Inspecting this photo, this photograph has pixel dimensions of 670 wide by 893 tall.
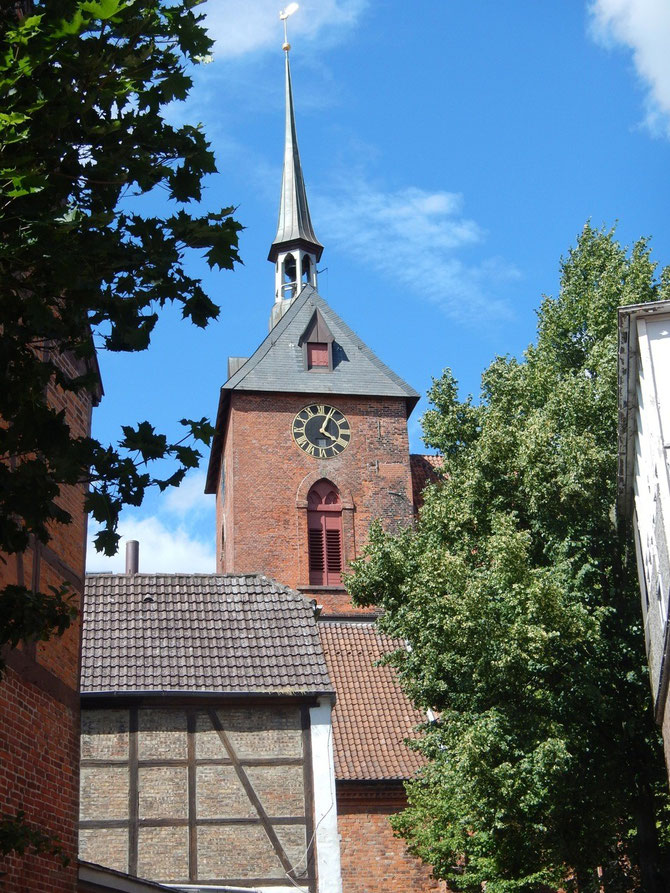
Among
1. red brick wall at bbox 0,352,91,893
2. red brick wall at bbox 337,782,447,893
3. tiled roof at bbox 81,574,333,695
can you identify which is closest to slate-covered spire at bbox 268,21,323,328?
red brick wall at bbox 337,782,447,893

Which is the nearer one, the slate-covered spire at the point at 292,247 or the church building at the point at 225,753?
the church building at the point at 225,753

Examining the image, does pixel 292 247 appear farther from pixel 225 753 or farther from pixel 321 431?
pixel 225 753

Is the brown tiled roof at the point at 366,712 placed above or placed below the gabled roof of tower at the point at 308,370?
below

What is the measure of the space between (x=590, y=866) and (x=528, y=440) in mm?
6669

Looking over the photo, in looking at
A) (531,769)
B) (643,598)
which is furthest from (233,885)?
(643,598)

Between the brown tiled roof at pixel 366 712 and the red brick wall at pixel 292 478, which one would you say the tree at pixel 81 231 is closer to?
the brown tiled roof at pixel 366 712

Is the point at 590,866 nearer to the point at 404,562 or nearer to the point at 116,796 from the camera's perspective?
the point at 404,562

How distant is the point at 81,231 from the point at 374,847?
65.2 ft

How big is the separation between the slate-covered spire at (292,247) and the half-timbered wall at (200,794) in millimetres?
27309

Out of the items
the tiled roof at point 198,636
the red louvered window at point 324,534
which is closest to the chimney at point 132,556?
the red louvered window at point 324,534

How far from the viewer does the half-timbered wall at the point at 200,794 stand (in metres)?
15.7

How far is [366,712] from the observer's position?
85.7ft

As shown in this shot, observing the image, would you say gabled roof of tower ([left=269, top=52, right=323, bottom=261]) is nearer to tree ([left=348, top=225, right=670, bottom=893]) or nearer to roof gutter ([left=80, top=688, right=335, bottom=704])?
tree ([left=348, top=225, right=670, bottom=893])

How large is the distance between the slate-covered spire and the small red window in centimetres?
401
